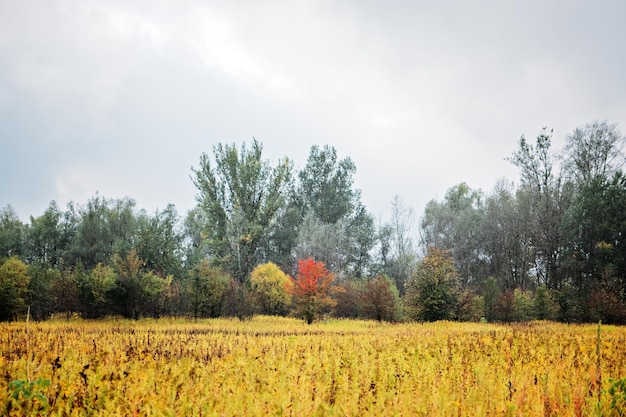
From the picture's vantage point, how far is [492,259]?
44.8 meters

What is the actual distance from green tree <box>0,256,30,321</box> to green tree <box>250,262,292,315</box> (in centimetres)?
1461

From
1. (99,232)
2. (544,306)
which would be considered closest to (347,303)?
(544,306)

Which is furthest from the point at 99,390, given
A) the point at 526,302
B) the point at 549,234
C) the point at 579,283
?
the point at 549,234

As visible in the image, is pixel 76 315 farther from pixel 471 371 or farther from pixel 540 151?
pixel 540 151

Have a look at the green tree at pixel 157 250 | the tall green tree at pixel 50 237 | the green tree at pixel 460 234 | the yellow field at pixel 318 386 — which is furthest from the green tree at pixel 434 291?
the tall green tree at pixel 50 237

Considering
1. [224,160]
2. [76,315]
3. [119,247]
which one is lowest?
[76,315]

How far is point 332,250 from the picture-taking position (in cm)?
4578

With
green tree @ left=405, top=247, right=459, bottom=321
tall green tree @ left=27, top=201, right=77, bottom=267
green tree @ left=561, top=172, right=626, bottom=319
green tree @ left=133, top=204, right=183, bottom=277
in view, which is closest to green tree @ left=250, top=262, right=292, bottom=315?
green tree @ left=133, top=204, right=183, bottom=277

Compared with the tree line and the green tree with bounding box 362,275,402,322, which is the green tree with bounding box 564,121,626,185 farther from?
the green tree with bounding box 362,275,402,322

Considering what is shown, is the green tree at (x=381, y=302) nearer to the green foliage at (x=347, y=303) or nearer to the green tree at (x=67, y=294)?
the green foliage at (x=347, y=303)

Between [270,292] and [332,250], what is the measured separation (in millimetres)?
13853

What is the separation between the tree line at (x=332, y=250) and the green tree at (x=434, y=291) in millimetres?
87

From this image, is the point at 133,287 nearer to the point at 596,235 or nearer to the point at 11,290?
the point at 11,290

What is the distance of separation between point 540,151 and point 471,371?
34921 millimetres
